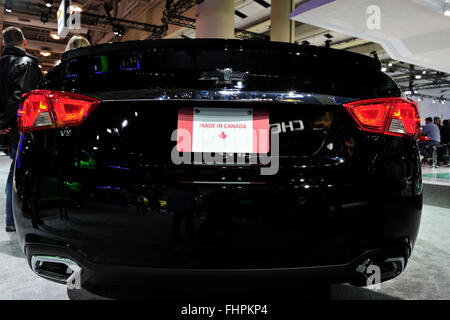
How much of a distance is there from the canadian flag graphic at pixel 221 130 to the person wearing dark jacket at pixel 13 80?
2.15 metres

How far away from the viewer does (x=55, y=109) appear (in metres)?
1.19

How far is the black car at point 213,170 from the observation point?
1.10 m

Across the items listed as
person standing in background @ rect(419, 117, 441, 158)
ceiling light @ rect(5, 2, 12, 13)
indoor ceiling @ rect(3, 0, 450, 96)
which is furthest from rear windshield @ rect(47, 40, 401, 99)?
ceiling light @ rect(5, 2, 12, 13)

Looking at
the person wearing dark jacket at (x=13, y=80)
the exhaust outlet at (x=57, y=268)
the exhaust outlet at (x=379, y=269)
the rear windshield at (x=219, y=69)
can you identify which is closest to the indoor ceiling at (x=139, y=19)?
the person wearing dark jacket at (x=13, y=80)

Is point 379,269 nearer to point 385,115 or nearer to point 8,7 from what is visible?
point 385,115

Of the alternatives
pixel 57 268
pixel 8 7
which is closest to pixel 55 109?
pixel 57 268

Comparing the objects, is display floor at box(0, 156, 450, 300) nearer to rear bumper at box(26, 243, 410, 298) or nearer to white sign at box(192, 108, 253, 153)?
rear bumper at box(26, 243, 410, 298)

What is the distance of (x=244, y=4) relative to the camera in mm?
13930

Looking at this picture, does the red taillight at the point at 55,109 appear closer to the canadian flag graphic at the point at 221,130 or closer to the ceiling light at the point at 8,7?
the canadian flag graphic at the point at 221,130

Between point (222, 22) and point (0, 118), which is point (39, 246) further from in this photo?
point (222, 22)

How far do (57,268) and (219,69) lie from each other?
947mm

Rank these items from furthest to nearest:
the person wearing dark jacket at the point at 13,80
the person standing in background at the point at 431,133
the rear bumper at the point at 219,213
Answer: the person standing in background at the point at 431,133
the person wearing dark jacket at the point at 13,80
the rear bumper at the point at 219,213

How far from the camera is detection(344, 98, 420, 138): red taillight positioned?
119 cm
